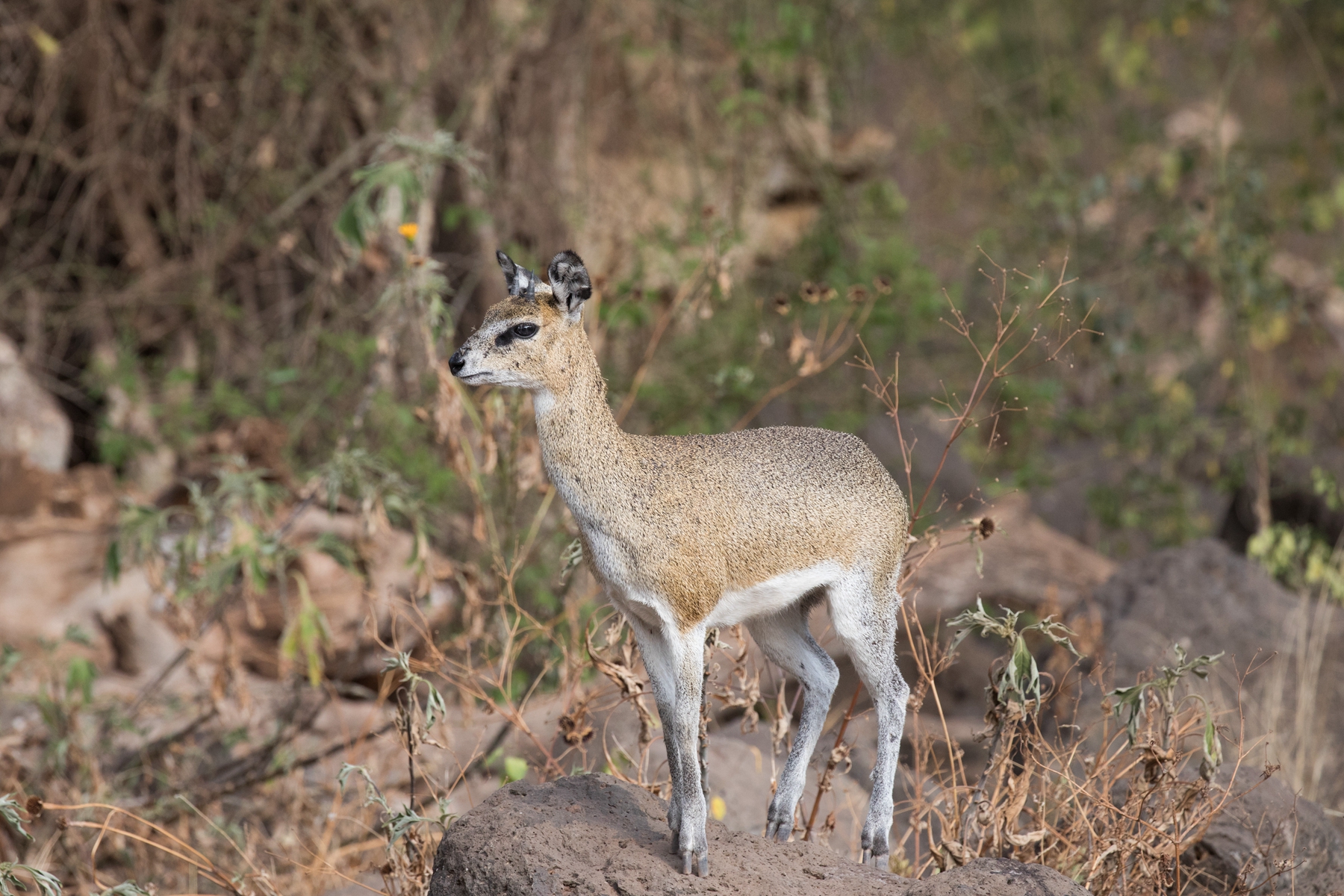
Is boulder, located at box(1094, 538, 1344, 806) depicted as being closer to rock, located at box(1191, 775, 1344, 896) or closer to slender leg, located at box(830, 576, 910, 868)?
rock, located at box(1191, 775, 1344, 896)

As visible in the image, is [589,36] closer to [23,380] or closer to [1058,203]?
[1058,203]

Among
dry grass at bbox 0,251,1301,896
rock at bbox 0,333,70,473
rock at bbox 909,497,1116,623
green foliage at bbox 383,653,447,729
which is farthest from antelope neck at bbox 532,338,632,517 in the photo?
rock at bbox 0,333,70,473

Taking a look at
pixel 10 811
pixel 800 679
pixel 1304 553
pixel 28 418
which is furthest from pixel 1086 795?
pixel 28 418

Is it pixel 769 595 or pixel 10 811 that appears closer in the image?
pixel 769 595

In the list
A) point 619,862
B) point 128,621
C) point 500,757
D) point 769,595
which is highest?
point 769,595

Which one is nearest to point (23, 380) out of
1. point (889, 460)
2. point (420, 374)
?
point (420, 374)

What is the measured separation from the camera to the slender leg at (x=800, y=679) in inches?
182

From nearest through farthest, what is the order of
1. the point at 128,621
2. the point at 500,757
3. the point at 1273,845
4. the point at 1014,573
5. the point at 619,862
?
the point at 619,862 → the point at 1273,845 → the point at 500,757 → the point at 128,621 → the point at 1014,573

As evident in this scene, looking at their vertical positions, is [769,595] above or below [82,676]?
above

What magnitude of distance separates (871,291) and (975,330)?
321cm

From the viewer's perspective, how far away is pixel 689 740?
163 inches

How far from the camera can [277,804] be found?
7.15m

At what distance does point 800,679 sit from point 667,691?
2.37 ft

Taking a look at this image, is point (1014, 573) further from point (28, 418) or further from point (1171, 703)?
point (28, 418)
